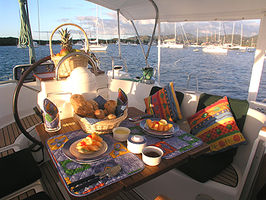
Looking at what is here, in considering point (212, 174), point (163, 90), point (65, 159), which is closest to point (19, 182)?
point (65, 159)

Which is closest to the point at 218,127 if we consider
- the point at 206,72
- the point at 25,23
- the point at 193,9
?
the point at 193,9

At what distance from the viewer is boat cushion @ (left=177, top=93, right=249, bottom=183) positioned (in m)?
1.34

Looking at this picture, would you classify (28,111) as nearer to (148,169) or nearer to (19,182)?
(19,182)

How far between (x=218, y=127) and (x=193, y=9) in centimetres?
242

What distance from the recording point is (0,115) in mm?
2332

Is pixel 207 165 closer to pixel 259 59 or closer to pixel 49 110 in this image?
pixel 49 110

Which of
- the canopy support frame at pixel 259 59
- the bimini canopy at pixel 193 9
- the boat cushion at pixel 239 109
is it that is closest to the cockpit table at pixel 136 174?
the boat cushion at pixel 239 109

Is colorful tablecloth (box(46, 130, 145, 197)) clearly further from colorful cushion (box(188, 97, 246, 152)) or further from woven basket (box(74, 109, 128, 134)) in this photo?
colorful cushion (box(188, 97, 246, 152))

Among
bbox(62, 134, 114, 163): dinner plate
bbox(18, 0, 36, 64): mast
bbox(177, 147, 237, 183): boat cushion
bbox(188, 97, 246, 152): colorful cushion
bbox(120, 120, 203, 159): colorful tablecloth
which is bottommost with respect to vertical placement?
bbox(177, 147, 237, 183): boat cushion

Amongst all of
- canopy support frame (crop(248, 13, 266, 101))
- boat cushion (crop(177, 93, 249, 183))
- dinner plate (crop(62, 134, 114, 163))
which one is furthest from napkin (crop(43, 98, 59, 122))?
canopy support frame (crop(248, 13, 266, 101))

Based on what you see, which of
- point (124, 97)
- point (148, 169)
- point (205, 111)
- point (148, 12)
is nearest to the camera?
point (148, 169)

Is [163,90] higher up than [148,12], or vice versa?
[148,12]

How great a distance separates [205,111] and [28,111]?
2.50 m

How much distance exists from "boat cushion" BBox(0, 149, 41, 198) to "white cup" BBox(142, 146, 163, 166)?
798 mm
